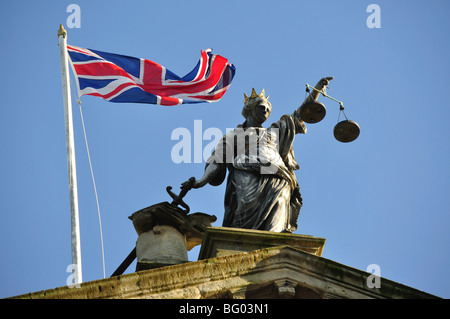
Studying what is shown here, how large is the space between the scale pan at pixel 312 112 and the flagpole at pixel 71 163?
415 centimetres

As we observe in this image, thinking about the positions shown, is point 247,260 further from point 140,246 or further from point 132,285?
point 140,246

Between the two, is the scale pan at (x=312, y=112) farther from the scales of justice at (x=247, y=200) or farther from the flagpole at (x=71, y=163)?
the flagpole at (x=71, y=163)

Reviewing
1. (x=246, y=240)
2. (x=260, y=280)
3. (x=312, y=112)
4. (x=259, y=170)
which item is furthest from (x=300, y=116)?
(x=260, y=280)

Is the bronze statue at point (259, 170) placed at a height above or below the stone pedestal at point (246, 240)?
above

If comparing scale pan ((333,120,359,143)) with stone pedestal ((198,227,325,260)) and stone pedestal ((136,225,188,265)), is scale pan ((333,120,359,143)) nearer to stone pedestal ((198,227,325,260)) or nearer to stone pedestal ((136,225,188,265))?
stone pedestal ((198,227,325,260))

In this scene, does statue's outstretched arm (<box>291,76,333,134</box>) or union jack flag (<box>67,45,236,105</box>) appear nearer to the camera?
statue's outstretched arm (<box>291,76,333,134</box>)

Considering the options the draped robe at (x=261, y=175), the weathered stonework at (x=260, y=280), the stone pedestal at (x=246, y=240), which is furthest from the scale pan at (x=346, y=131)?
the weathered stonework at (x=260, y=280)

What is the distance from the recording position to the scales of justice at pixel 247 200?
45.5ft

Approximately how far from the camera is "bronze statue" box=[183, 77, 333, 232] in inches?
591

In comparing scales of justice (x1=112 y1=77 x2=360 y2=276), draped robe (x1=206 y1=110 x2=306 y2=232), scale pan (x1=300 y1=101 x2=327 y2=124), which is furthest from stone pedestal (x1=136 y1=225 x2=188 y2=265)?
scale pan (x1=300 y1=101 x2=327 y2=124)

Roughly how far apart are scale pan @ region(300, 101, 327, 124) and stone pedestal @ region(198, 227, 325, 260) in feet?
10.6

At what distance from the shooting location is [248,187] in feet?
50.4
